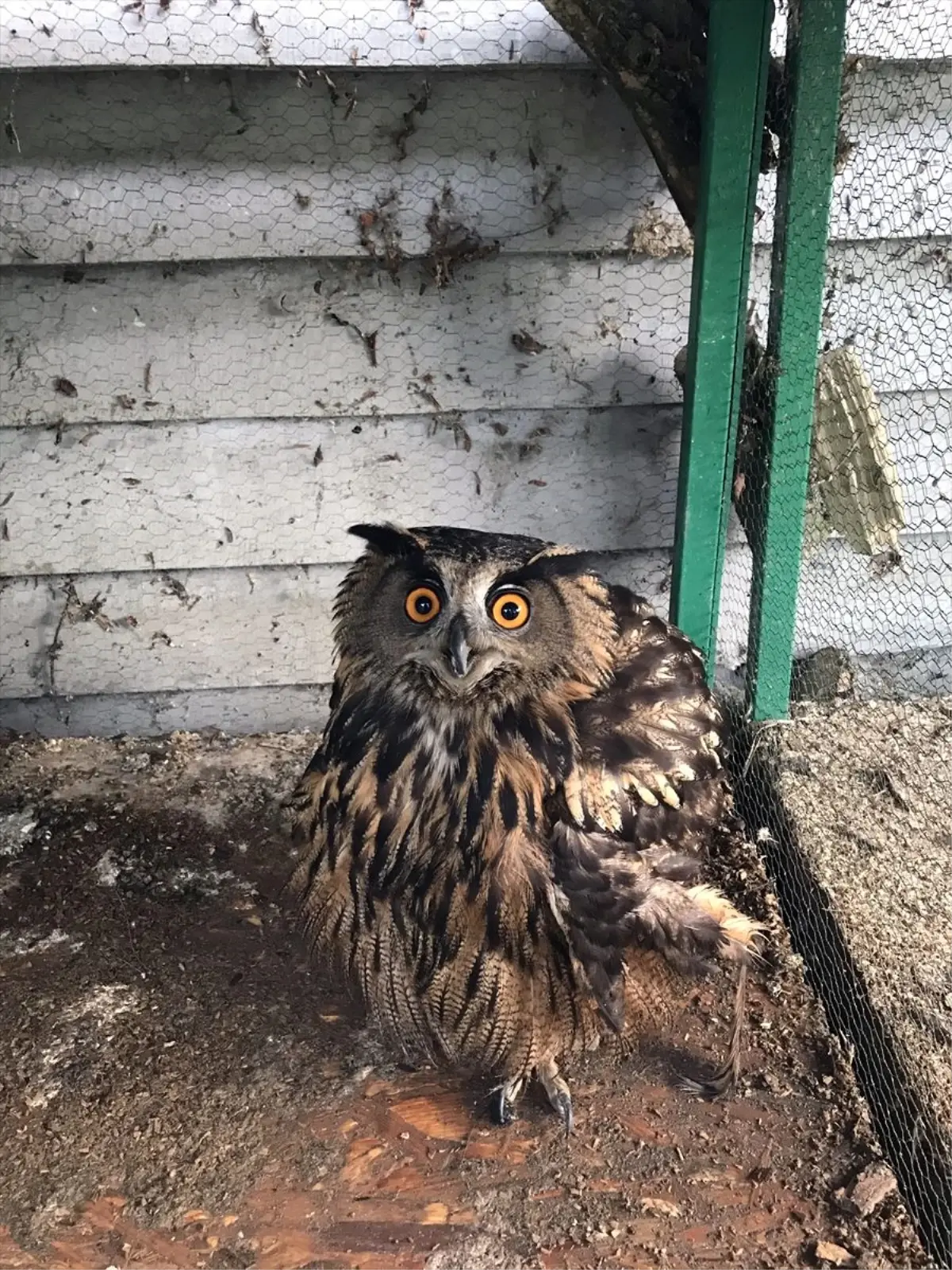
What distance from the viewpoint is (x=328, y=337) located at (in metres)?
2.21

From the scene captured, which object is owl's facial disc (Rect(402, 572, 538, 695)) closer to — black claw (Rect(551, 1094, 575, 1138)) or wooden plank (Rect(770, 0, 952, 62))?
black claw (Rect(551, 1094, 575, 1138))

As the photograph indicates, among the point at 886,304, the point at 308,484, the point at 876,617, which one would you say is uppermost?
the point at 886,304

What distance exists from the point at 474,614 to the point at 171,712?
1486 mm

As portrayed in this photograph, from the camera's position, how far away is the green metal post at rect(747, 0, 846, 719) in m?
1.77

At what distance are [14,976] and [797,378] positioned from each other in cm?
190

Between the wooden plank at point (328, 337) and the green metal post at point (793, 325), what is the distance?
0.31 meters

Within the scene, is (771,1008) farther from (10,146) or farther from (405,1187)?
(10,146)

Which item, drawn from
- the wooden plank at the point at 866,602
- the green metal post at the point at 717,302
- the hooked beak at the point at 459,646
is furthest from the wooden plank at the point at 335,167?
the hooked beak at the point at 459,646

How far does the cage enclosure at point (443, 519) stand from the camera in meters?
1.59

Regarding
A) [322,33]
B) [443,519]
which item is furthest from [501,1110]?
[322,33]

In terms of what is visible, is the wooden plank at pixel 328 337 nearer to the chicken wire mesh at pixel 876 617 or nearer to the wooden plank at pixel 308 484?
the wooden plank at pixel 308 484

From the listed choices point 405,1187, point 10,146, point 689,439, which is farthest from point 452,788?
point 10,146

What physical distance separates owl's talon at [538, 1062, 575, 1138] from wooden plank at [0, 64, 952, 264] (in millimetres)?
1602

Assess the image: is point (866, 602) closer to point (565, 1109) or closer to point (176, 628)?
point (565, 1109)
